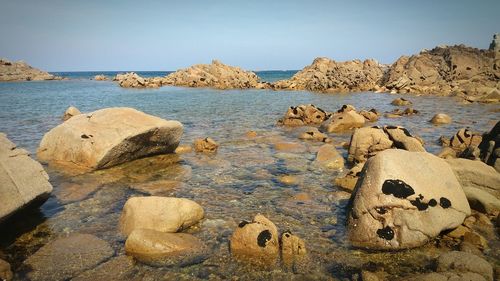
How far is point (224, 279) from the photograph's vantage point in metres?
5.98

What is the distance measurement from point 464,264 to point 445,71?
60.8 metres

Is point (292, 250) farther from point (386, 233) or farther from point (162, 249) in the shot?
point (162, 249)

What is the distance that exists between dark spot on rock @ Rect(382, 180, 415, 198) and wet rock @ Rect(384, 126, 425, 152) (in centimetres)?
563

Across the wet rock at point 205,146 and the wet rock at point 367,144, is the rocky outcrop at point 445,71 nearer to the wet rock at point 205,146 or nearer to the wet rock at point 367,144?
the wet rock at point 367,144

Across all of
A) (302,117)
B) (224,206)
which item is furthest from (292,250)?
(302,117)

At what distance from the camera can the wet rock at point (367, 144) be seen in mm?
13078

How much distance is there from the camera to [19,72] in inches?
4144

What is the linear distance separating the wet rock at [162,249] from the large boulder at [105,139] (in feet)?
18.8

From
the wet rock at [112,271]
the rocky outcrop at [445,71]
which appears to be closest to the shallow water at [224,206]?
the wet rock at [112,271]

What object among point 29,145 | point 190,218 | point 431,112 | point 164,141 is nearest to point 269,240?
point 190,218

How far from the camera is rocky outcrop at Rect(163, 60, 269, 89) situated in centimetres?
6982

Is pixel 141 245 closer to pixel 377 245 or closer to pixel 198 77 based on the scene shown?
pixel 377 245

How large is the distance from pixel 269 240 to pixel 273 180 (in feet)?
14.9

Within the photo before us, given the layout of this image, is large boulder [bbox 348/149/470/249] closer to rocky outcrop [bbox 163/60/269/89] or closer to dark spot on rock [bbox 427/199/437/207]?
dark spot on rock [bbox 427/199/437/207]
